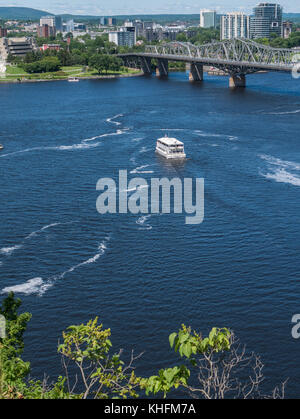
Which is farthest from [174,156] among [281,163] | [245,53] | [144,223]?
[245,53]

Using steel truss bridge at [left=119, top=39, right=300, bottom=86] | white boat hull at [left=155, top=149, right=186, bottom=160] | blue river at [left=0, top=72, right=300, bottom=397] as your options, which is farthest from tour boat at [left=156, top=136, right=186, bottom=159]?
steel truss bridge at [left=119, top=39, right=300, bottom=86]

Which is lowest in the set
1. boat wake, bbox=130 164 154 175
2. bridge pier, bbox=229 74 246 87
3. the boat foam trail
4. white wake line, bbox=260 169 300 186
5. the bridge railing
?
the boat foam trail

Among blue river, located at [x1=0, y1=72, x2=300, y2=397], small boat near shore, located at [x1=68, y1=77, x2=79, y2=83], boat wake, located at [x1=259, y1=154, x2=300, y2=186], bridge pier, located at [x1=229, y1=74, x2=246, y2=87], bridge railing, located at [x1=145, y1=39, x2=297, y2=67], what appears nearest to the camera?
blue river, located at [x1=0, y1=72, x2=300, y2=397]

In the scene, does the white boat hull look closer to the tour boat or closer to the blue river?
the tour boat

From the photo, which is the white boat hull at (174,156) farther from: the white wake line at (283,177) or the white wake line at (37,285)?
the white wake line at (37,285)

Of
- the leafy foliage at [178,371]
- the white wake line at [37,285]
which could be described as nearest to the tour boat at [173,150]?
the white wake line at [37,285]

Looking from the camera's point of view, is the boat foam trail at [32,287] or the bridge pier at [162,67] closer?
the boat foam trail at [32,287]
